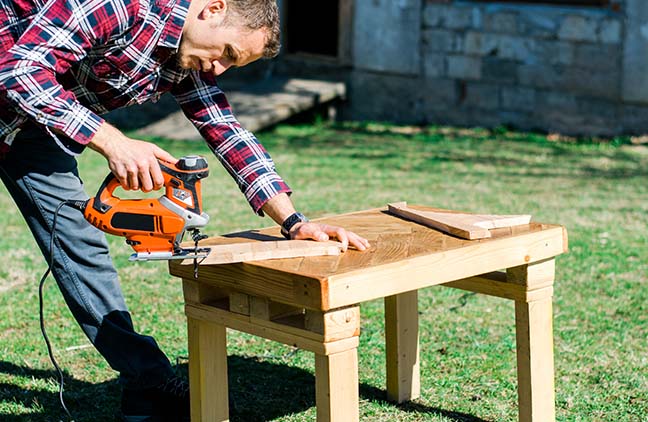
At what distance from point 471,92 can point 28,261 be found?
7005 millimetres

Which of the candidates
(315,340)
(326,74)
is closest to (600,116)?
(326,74)

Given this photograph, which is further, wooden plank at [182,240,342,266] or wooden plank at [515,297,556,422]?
wooden plank at [515,297,556,422]

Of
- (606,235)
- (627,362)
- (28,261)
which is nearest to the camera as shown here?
(627,362)

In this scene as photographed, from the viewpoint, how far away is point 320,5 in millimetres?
14727

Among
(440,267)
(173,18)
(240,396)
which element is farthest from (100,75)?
(240,396)

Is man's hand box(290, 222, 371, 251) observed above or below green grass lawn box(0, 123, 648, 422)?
above

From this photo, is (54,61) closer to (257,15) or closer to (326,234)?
(257,15)

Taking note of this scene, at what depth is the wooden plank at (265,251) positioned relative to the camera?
310 centimetres

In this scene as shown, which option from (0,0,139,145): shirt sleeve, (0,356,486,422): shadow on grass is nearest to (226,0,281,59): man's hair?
(0,0,139,145): shirt sleeve

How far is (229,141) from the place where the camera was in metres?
3.61

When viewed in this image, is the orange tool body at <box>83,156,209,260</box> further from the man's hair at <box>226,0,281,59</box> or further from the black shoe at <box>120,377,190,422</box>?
the black shoe at <box>120,377,190,422</box>

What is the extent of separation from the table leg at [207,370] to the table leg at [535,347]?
1027 mm

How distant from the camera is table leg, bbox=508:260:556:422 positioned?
3.46 m

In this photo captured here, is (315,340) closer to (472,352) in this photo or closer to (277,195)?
(277,195)
